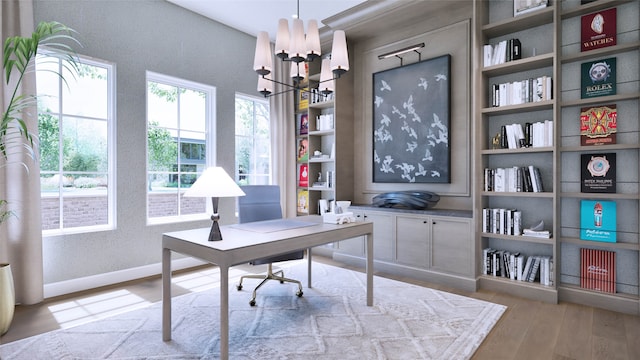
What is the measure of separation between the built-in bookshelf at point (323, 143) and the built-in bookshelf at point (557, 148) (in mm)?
1717

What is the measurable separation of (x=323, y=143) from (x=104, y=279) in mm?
3199

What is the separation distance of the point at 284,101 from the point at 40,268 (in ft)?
11.6

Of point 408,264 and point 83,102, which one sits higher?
point 83,102

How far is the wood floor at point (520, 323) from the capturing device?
214 centimetres

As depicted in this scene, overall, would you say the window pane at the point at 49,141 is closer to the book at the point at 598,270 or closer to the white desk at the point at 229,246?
the white desk at the point at 229,246

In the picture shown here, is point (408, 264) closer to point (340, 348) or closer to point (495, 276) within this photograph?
point (495, 276)

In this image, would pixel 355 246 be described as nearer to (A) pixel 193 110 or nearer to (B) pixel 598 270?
(B) pixel 598 270

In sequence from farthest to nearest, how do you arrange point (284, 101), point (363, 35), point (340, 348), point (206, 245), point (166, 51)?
1. point (284, 101)
2. point (363, 35)
3. point (166, 51)
4. point (340, 348)
5. point (206, 245)

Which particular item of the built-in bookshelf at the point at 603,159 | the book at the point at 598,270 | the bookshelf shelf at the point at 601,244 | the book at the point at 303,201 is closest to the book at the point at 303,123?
the book at the point at 303,201

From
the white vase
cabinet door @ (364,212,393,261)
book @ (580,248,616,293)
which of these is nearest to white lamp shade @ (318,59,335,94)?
cabinet door @ (364,212,393,261)

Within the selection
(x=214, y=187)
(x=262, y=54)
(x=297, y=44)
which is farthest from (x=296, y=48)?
(x=214, y=187)

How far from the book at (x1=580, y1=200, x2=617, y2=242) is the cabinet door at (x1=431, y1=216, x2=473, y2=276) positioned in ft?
3.04

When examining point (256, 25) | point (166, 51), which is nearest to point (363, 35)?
point (256, 25)

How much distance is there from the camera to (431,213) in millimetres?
3504
